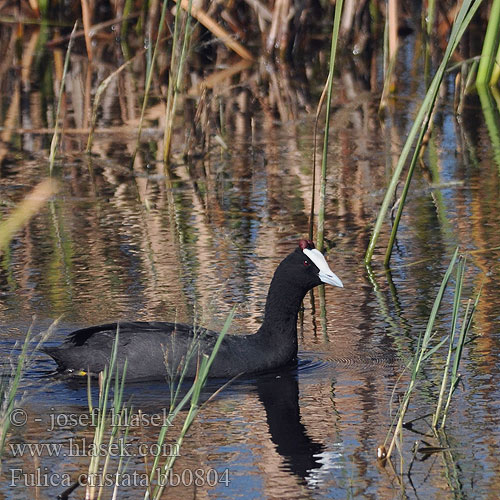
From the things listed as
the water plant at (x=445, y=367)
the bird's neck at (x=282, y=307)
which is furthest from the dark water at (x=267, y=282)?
the bird's neck at (x=282, y=307)

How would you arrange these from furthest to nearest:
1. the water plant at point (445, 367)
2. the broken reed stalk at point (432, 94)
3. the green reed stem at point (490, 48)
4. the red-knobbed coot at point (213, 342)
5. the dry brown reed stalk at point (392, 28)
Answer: the dry brown reed stalk at point (392, 28), the green reed stem at point (490, 48), the broken reed stalk at point (432, 94), the red-knobbed coot at point (213, 342), the water plant at point (445, 367)

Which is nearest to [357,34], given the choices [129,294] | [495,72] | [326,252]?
[495,72]

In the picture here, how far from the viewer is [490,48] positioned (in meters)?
10.1

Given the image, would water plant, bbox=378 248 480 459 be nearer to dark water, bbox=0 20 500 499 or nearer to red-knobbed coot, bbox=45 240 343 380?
dark water, bbox=0 20 500 499

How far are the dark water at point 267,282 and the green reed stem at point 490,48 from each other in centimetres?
31

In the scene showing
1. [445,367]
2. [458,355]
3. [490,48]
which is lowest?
[445,367]

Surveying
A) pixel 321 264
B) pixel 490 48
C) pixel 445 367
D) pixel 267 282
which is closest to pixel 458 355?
pixel 445 367

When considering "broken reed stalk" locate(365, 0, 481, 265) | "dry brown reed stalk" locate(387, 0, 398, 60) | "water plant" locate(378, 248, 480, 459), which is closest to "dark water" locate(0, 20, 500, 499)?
"water plant" locate(378, 248, 480, 459)

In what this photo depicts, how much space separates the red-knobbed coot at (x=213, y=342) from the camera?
17.4 ft

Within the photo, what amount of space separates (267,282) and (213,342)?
3.88 feet

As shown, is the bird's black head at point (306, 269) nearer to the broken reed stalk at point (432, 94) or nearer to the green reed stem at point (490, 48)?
the broken reed stalk at point (432, 94)

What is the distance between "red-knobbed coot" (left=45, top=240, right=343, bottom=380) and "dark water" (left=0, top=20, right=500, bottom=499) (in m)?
0.12

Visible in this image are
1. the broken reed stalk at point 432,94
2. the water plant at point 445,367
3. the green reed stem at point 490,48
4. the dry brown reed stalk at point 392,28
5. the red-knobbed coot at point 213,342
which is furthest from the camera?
the dry brown reed stalk at point 392,28

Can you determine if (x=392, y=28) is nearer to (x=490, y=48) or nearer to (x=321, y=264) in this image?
(x=490, y=48)
